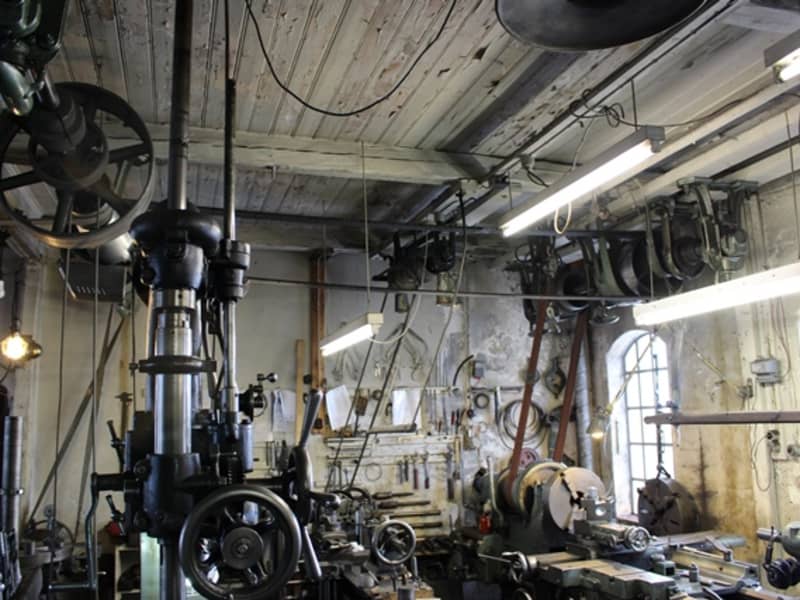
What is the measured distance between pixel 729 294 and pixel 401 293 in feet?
7.75

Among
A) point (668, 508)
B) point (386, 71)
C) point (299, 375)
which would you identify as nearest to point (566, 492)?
point (668, 508)

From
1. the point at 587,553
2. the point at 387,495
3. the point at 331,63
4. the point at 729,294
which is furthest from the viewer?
the point at 387,495

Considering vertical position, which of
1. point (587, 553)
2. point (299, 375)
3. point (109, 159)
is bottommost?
point (587, 553)

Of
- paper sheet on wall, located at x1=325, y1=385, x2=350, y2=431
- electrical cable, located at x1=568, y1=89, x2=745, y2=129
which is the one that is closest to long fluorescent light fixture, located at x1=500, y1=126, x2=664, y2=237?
electrical cable, located at x1=568, y1=89, x2=745, y2=129

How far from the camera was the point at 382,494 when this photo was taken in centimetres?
600

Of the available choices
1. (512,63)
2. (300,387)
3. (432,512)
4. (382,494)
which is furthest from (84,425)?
(512,63)

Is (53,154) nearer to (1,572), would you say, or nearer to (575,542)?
(1,572)

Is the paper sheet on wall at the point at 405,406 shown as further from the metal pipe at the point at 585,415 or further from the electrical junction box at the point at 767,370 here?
the electrical junction box at the point at 767,370

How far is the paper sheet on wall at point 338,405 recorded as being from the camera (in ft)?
19.6

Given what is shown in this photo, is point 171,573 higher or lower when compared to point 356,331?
lower

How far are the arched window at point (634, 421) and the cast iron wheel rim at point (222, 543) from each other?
500 cm

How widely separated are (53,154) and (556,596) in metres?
3.56

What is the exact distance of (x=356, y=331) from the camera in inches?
164

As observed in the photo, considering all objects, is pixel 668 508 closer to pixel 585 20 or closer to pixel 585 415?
pixel 585 415
